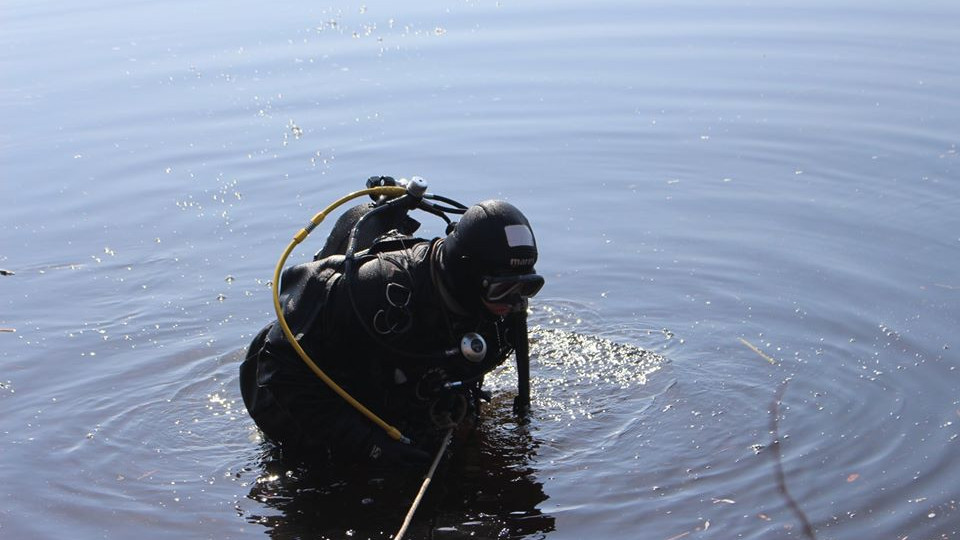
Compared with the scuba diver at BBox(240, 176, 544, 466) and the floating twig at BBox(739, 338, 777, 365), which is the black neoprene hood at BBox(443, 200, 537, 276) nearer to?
the scuba diver at BBox(240, 176, 544, 466)

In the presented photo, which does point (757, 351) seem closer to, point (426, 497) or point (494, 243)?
point (426, 497)

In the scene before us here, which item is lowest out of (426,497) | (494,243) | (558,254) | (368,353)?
(426,497)

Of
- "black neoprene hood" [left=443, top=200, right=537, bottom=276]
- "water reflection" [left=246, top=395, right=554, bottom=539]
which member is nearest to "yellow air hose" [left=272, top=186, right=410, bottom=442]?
"water reflection" [left=246, top=395, right=554, bottom=539]

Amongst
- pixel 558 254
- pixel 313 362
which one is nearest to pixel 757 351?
pixel 558 254

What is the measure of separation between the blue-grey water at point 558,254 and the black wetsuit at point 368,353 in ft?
0.89

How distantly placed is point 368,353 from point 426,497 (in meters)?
0.62

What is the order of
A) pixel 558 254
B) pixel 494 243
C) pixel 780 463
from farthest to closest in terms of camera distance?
pixel 558 254
pixel 780 463
pixel 494 243

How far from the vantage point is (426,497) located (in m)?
4.82

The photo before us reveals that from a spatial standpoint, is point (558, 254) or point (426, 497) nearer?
point (426, 497)

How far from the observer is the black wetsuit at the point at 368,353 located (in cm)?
449

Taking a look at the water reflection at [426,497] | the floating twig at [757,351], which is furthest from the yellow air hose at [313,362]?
the floating twig at [757,351]

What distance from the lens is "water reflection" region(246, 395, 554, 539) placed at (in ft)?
15.2

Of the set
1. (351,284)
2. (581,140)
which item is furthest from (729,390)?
(581,140)

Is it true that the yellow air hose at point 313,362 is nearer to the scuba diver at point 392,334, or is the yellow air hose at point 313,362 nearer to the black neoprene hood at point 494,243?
the scuba diver at point 392,334
